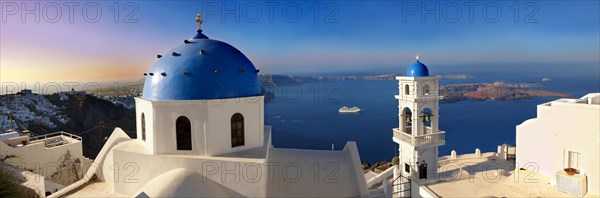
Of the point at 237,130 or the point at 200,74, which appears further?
the point at 237,130

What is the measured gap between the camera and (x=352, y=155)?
344 inches

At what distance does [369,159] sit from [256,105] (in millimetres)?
32628

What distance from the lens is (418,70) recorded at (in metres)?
14.3

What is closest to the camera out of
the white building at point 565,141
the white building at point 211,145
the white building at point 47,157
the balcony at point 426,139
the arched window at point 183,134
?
the white building at point 211,145

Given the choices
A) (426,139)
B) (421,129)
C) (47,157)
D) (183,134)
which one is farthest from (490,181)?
(47,157)

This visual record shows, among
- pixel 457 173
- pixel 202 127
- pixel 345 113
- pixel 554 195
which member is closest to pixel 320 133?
pixel 345 113

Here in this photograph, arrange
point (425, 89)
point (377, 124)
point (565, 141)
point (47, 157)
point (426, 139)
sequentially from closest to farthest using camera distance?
1. point (565, 141)
2. point (426, 139)
3. point (425, 89)
4. point (47, 157)
5. point (377, 124)

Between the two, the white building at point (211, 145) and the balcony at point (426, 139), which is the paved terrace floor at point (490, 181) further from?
the white building at point (211, 145)

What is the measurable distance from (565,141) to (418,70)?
596 centimetres

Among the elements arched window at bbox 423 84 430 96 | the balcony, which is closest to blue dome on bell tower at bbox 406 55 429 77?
arched window at bbox 423 84 430 96

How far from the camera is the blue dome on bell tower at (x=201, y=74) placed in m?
7.98

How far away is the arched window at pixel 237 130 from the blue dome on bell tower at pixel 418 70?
912 cm

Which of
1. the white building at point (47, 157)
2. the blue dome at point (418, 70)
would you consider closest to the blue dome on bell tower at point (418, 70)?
the blue dome at point (418, 70)

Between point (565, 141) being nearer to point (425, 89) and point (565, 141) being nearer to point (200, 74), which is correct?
point (425, 89)
